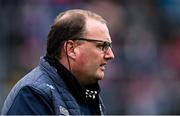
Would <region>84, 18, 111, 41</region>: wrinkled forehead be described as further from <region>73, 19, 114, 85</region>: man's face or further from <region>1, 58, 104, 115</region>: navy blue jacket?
<region>1, 58, 104, 115</region>: navy blue jacket

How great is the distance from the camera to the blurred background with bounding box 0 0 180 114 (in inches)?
387

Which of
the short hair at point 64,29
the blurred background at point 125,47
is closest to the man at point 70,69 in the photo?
the short hair at point 64,29

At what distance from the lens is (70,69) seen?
4.49 meters

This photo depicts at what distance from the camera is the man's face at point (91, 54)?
4.51 meters

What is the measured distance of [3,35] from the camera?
33.2ft

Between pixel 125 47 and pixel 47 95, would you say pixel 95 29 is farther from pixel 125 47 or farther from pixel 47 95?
pixel 125 47

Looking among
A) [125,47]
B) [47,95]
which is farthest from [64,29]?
[125,47]

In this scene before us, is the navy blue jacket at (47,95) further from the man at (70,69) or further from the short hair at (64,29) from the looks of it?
the short hair at (64,29)

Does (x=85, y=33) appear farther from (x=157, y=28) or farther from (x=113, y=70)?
(x=157, y=28)

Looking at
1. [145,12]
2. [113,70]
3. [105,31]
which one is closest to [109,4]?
[145,12]

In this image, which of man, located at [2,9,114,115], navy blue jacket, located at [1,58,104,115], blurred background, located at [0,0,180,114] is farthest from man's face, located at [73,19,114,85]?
blurred background, located at [0,0,180,114]

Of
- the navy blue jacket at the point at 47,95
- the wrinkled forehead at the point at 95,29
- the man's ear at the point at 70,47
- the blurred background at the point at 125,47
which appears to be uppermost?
the wrinkled forehead at the point at 95,29

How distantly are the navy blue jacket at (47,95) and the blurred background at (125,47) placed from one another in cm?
492

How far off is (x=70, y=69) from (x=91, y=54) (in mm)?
167
